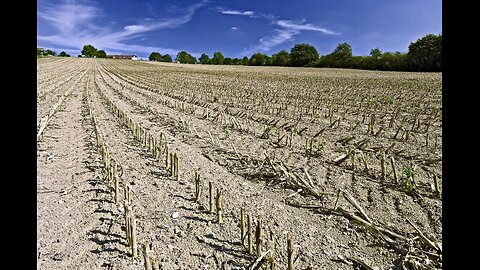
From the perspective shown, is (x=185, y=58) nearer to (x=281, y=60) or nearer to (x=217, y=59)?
(x=217, y=59)

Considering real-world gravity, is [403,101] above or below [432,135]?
above

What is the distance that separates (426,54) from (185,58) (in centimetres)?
8716

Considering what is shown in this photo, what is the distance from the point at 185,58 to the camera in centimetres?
11712

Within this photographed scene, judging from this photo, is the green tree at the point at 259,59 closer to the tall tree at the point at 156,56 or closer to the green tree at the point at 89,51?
the tall tree at the point at 156,56

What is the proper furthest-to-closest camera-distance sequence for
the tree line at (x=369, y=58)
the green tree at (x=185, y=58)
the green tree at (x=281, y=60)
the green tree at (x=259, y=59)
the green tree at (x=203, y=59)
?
the green tree at (x=185, y=58)
the green tree at (x=203, y=59)
the green tree at (x=259, y=59)
the green tree at (x=281, y=60)
the tree line at (x=369, y=58)

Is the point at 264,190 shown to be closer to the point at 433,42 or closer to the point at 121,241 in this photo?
the point at 121,241

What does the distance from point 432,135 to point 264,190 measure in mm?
4791

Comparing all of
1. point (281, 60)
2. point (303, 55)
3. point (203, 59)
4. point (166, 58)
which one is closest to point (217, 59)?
point (203, 59)

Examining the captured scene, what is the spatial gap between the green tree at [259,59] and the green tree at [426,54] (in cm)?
3736

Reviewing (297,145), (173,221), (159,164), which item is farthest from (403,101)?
(173,221)

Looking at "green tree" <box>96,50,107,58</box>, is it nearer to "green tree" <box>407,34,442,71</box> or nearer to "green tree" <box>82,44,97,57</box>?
"green tree" <box>82,44,97,57</box>

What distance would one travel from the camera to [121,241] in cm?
305

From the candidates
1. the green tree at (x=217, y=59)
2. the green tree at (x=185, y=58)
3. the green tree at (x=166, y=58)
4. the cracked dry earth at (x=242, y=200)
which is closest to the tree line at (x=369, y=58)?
the green tree at (x=217, y=59)

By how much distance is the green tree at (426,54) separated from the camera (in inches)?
1862
